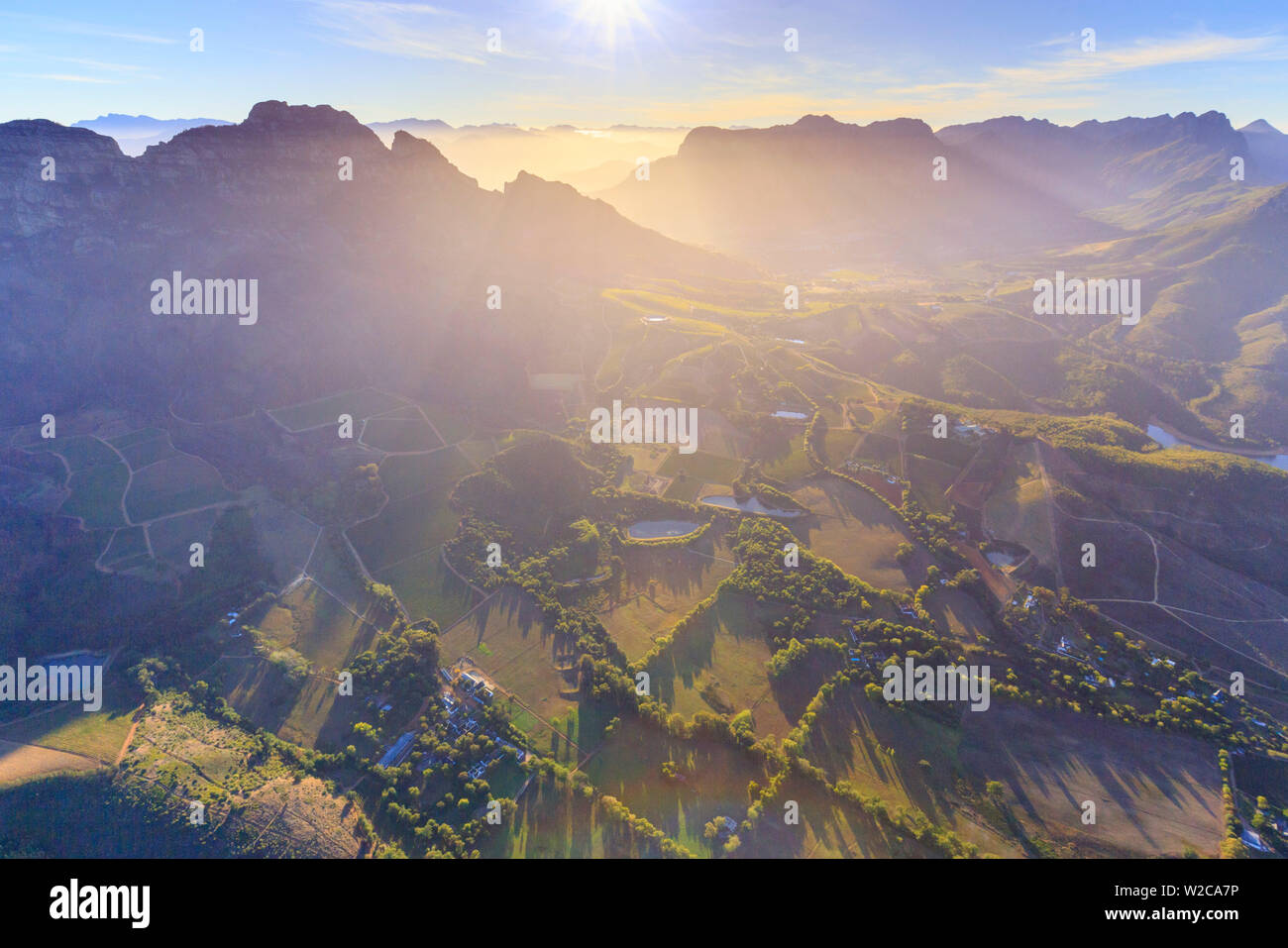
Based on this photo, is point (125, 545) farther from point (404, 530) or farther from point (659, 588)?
point (659, 588)

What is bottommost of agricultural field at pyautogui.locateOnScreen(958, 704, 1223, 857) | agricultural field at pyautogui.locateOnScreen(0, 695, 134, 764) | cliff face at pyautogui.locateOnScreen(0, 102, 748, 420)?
agricultural field at pyautogui.locateOnScreen(958, 704, 1223, 857)

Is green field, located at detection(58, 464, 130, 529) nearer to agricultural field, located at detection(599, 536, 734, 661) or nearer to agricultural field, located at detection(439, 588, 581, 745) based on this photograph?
agricultural field, located at detection(439, 588, 581, 745)

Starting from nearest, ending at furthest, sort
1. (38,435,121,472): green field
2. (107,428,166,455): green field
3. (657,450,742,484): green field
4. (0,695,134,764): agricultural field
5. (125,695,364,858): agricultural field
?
(125,695,364,858): agricultural field < (0,695,134,764): agricultural field < (38,435,121,472): green field < (107,428,166,455): green field < (657,450,742,484): green field

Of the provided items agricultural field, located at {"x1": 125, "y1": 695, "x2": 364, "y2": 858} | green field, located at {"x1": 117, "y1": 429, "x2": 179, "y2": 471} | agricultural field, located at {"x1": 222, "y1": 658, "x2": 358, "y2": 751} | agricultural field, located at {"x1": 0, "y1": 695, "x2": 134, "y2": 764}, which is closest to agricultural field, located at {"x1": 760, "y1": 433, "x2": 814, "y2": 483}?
agricultural field, located at {"x1": 222, "y1": 658, "x2": 358, "y2": 751}

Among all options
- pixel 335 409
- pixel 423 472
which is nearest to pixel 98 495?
pixel 335 409

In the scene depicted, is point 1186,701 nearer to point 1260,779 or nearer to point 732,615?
point 1260,779

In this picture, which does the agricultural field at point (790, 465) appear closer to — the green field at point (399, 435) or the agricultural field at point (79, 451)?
the green field at point (399, 435)
